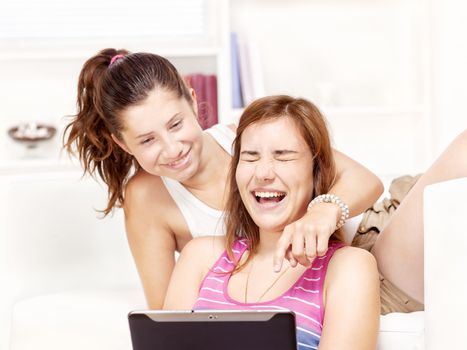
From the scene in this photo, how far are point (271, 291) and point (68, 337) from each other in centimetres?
69

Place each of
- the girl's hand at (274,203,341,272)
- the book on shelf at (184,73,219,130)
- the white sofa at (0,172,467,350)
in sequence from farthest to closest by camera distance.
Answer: the book on shelf at (184,73,219,130)
the white sofa at (0,172,467,350)
the girl's hand at (274,203,341,272)

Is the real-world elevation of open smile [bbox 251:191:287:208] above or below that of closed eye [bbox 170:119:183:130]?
below

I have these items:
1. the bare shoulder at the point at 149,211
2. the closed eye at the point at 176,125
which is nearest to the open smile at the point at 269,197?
the closed eye at the point at 176,125

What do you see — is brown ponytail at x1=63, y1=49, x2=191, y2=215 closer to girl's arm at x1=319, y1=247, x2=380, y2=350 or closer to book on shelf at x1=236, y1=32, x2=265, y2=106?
girl's arm at x1=319, y1=247, x2=380, y2=350

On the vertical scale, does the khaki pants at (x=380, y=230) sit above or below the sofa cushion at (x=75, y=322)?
above

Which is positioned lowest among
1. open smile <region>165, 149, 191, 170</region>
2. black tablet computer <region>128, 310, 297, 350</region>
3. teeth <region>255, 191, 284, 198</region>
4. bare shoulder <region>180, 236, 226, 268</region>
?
bare shoulder <region>180, 236, 226, 268</region>

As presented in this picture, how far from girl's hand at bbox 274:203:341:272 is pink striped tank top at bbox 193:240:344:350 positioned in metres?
0.12

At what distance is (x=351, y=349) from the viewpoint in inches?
61.2

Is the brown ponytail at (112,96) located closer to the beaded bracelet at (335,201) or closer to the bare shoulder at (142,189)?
the bare shoulder at (142,189)

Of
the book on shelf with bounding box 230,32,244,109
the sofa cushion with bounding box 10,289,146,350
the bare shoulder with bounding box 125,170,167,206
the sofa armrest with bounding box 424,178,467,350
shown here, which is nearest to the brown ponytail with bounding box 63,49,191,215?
the bare shoulder with bounding box 125,170,167,206

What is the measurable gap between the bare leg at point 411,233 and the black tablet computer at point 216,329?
47 cm

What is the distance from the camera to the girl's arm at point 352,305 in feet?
5.14

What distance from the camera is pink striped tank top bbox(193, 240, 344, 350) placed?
5.41 feet

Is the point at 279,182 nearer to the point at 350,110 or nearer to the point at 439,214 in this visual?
the point at 439,214
